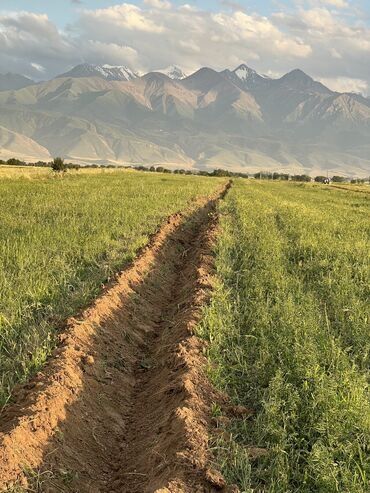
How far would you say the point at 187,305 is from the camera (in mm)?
9852

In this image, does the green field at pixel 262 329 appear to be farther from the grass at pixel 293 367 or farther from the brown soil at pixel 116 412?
the brown soil at pixel 116 412

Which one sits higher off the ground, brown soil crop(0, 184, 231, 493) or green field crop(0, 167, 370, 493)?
green field crop(0, 167, 370, 493)

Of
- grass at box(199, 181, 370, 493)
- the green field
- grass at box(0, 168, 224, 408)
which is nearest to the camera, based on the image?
grass at box(199, 181, 370, 493)

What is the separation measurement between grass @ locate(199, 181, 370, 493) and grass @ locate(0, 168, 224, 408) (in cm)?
232

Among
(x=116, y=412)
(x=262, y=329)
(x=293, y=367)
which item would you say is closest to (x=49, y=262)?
(x=116, y=412)

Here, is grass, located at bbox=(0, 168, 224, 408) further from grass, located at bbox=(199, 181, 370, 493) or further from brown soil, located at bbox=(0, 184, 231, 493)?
grass, located at bbox=(199, 181, 370, 493)

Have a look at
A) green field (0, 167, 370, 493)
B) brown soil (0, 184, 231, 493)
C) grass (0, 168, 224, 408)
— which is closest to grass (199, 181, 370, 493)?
green field (0, 167, 370, 493)

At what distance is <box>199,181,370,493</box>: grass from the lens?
4961mm

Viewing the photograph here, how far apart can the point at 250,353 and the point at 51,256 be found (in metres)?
5.51

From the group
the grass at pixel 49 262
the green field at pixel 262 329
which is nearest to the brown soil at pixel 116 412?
the green field at pixel 262 329

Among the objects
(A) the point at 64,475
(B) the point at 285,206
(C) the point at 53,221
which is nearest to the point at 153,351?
(A) the point at 64,475

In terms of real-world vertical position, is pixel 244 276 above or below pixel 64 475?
above

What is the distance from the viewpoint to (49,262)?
1037 centimetres

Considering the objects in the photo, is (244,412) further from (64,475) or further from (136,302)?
(136,302)
